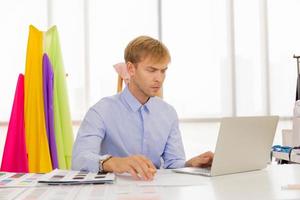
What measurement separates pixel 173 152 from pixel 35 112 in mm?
965

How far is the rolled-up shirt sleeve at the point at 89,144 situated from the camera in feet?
4.78

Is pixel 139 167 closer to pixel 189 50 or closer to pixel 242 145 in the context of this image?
pixel 242 145

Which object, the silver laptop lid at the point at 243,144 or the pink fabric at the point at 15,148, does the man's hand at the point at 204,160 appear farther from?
the pink fabric at the point at 15,148

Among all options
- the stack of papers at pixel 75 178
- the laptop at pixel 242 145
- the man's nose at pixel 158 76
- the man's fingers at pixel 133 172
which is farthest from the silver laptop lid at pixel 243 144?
the man's nose at pixel 158 76

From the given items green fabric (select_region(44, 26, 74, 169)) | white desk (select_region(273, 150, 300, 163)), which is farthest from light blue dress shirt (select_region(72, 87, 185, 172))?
green fabric (select_region(44, 26, 74, 169))

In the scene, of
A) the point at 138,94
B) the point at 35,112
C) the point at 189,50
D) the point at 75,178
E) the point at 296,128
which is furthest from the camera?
the point at 189,50

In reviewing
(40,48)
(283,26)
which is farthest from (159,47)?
(283,26)

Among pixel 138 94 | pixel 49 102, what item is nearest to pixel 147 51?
pixel 138 94

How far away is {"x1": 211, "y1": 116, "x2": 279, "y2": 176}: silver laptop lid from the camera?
1313 mm

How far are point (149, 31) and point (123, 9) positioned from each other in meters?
0.30

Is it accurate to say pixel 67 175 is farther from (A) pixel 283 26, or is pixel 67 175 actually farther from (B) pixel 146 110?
(A) pixel 283 26

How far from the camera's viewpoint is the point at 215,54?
3.84 metres

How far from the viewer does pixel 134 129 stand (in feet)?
5.92

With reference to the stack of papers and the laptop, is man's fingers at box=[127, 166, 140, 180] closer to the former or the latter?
the stack of papers
